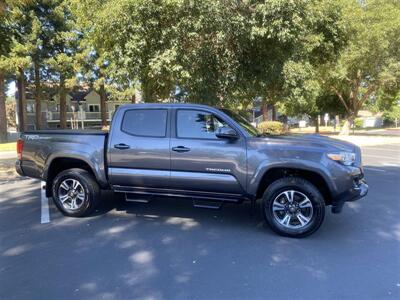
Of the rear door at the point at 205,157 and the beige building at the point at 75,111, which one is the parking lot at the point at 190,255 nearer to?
the rear door at the point at 205,157

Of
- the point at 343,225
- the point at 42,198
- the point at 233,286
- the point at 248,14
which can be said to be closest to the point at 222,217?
the point at 343,225

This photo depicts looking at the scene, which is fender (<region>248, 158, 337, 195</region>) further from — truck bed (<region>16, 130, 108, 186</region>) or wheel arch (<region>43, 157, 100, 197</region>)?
wheel arch (<region>43, 157, 100, 197</region>)

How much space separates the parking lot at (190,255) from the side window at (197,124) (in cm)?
142

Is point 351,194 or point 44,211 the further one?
point 44,211

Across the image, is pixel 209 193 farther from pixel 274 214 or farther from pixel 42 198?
pixel 42 198

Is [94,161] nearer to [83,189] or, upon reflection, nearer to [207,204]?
[83,189]

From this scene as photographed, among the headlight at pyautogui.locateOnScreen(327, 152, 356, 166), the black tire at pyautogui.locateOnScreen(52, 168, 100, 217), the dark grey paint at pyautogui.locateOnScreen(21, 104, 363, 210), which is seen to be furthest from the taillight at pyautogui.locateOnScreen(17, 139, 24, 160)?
the headlight at pyautogui.locateOnScreen(327, 152, 356, 166)

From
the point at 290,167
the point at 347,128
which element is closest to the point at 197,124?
the point at 290,167

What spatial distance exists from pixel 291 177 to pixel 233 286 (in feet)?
6.73

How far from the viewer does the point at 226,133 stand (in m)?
5.39

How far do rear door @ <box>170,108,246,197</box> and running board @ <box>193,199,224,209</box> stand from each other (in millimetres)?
199

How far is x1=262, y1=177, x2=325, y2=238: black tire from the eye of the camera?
509 centimetres

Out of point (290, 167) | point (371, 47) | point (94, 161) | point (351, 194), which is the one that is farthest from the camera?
point (371, 47)

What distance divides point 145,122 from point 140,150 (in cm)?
48
